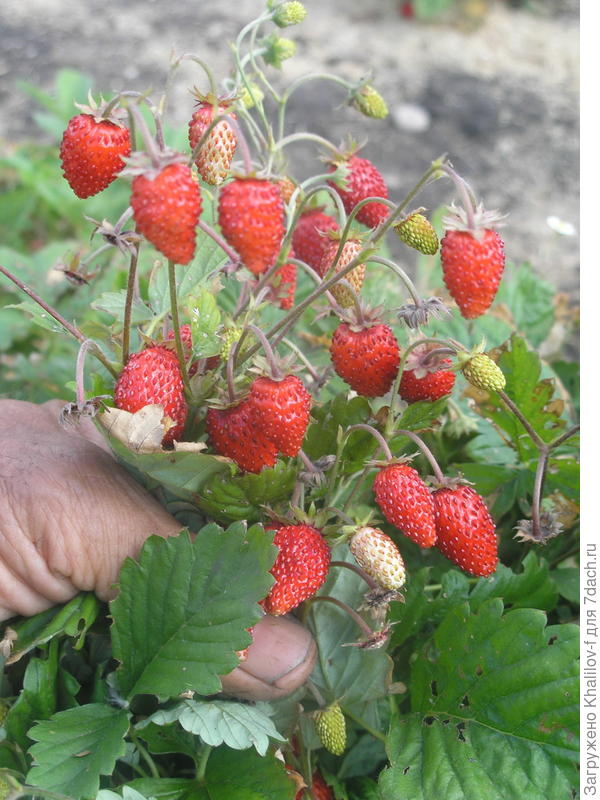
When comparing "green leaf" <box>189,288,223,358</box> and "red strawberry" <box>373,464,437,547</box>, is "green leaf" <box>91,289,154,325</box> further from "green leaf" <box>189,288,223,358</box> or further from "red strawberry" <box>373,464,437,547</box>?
"red strawberry" <box>373,464,437,547</box>

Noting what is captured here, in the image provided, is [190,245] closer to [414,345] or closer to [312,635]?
[414,345]

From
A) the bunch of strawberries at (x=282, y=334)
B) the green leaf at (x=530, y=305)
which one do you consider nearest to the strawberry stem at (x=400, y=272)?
the bunch of strawberries at (x=282, y=334)

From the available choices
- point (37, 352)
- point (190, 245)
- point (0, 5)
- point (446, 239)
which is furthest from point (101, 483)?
point (0, 5)

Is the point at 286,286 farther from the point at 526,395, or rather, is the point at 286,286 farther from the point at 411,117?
the point at 411,117

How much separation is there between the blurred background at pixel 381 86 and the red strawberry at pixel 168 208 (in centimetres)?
197

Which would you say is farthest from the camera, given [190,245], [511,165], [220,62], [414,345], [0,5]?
[0,5]

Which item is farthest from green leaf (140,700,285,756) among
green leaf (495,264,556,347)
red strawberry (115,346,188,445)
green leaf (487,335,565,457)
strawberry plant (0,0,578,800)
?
green leaf (495,264,556,347)

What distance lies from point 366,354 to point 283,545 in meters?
0.24

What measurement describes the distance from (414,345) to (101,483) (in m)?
0.42

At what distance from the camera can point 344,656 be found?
50.7 inches

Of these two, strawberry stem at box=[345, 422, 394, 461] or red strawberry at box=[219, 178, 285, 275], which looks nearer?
red strawberry at box=[219, 178, 285, 275]

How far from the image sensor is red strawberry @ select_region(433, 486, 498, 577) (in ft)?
3.70

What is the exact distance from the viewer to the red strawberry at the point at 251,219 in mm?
902

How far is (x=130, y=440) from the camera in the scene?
107cm
